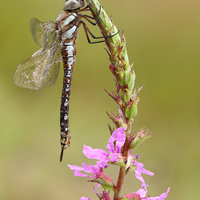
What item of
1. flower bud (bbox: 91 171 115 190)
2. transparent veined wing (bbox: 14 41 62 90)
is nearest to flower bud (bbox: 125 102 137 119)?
flower bud (bbox: 91 171 115 190)

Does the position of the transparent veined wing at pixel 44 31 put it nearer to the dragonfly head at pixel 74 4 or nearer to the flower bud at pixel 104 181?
the dragonfly head at pixel 74 4

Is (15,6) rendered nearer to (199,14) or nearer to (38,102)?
(38,102)

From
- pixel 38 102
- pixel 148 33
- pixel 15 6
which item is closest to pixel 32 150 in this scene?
pixel 38 102

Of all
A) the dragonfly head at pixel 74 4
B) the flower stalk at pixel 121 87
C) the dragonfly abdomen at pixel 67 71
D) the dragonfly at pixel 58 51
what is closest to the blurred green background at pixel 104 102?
the dragonfly at pixel 58 51

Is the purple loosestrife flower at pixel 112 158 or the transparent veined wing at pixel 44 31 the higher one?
the transparent veined wing at pixel 44 31

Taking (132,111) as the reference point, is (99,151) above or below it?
below

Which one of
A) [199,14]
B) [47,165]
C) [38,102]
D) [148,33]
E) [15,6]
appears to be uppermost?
[15,6]

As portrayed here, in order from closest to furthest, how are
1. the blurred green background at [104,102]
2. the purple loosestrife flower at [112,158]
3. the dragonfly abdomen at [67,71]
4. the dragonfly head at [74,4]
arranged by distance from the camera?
1. the purple loosestrife flower at [112,158]
2. the dragonfly head at [74,4]
3. the dragonfly abdomen at [67,71]
4. the blurred green background at [104,102]

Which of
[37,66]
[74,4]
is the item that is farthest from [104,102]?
[74,4]
